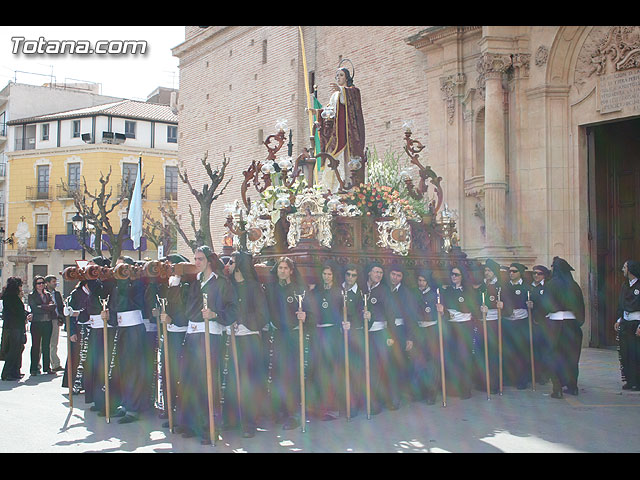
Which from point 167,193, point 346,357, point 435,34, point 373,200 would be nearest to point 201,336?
point 346,357

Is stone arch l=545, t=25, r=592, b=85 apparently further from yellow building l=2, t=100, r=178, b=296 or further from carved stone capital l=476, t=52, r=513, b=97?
yellow building l=2, t=100, r=178, b=296

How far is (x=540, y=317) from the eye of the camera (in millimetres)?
10633

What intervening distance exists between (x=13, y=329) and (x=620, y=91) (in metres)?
12.6

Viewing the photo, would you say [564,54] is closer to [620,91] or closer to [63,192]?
[620,91]

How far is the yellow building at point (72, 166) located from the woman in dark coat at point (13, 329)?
31.5 meters

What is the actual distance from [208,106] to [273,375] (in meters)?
22.5

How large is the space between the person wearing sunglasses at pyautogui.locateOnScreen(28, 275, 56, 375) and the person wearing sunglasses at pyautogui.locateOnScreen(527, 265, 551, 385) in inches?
314

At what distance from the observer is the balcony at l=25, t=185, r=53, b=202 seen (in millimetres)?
45469

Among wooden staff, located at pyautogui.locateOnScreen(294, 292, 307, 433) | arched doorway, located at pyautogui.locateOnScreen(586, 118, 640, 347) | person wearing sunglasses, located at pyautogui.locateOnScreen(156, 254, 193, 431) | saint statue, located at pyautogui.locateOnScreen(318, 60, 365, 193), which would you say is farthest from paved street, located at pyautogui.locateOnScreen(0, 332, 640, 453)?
arched doorway, located at pyautogui.locateOnScreen(586, 118, 640, 347)

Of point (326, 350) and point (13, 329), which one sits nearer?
point (326, 350)

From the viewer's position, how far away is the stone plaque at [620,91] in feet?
48.9

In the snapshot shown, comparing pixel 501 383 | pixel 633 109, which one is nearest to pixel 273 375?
pixel 501 383

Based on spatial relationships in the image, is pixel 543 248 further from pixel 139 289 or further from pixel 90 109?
pixel 90 109

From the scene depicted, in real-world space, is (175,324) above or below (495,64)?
below
